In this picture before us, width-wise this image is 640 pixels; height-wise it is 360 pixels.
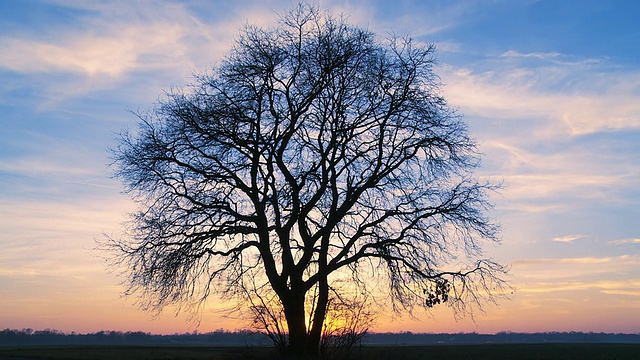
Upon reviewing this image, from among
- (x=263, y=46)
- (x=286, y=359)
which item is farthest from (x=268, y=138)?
(x=286, y=359)

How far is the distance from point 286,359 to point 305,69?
988cm

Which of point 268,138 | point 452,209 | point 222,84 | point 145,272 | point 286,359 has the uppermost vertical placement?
point 222,84

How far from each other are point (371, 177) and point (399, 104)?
2.79 metres

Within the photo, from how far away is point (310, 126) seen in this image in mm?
21859

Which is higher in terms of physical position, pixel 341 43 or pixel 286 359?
pixel 341 43

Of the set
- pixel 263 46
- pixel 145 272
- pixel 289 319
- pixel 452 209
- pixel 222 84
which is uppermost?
pixel 263 46

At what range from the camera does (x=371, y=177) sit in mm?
21766

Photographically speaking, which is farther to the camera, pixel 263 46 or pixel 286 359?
pixel 263 46

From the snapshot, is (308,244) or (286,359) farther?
(308,244)

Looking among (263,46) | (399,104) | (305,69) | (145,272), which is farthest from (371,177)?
(145,272)

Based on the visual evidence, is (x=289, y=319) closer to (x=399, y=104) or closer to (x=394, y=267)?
(x=394, y=267)

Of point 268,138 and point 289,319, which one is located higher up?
point 268,138

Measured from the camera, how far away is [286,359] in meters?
19.7

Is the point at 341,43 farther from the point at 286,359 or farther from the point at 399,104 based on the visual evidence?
the point at 286,359
